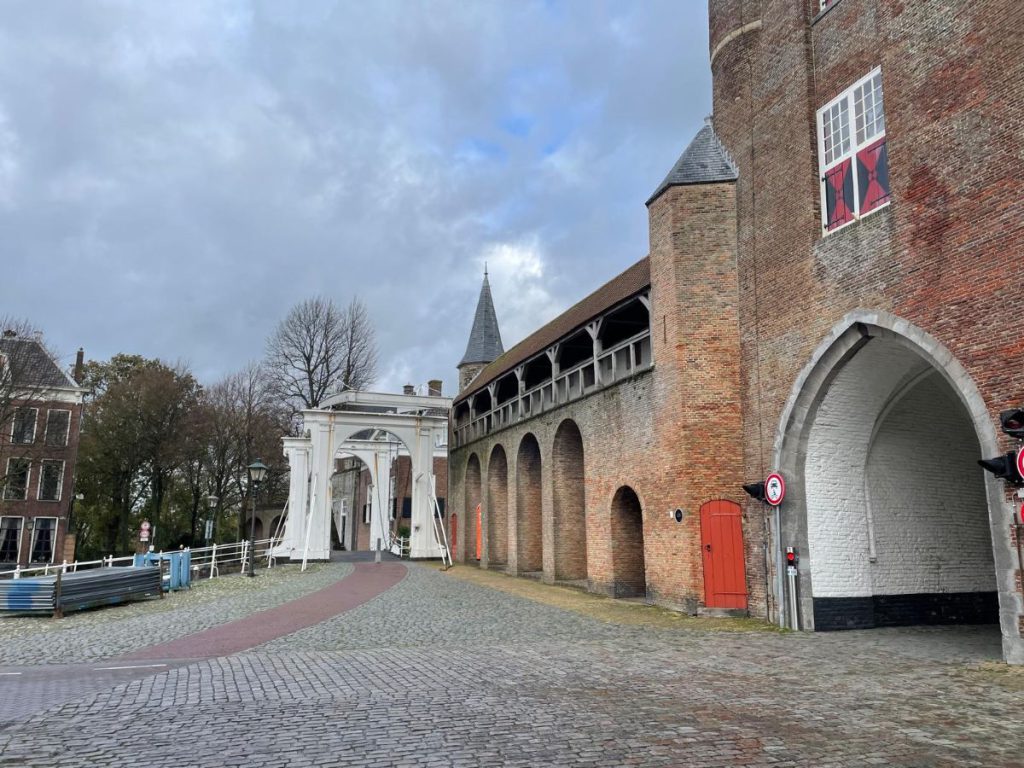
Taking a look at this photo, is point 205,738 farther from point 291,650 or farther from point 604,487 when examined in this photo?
point 604,487

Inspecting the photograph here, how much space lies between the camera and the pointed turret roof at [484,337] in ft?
127

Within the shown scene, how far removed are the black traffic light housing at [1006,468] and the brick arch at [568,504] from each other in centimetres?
1253

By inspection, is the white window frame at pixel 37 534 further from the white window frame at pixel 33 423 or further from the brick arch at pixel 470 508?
the brick arch at pixel 470 508

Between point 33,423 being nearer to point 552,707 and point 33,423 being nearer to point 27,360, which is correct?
point 27,360

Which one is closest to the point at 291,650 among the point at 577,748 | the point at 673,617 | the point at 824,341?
the point at 577,748

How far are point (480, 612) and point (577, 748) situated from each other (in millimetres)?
9363

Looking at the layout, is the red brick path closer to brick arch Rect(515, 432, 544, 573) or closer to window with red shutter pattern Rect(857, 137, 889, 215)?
brick arch Rect(515, 432, 544, 573)

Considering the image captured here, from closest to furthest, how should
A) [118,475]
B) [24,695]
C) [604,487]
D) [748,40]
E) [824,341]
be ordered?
[24,695]
[824,341]
[748,40]
[604,487]
[118,475]

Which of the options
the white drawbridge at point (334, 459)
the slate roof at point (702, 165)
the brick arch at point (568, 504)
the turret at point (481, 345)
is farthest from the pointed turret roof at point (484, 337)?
the slate roof at point (702, 165)

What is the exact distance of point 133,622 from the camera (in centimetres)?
1352

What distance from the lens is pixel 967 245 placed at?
1023 cm

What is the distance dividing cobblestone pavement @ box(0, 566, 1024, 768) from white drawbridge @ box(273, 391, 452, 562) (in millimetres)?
19028

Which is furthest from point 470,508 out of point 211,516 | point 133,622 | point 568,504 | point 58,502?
point 58,502

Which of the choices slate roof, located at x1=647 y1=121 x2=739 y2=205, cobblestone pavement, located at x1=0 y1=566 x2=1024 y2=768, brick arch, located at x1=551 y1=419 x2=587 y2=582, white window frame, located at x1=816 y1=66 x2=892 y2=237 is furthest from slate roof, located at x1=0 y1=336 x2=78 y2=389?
white window frame, located at x1=816 y1=66 x2=892 y2=237
